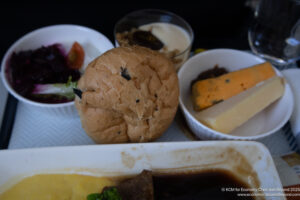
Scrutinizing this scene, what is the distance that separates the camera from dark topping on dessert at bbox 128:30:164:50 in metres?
1.33

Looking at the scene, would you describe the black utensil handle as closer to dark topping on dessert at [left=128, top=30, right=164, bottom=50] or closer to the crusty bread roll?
the crusty bread roll

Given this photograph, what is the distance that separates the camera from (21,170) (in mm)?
1054

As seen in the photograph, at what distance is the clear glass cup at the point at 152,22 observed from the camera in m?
1.39

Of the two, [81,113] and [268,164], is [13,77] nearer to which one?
[81,113]

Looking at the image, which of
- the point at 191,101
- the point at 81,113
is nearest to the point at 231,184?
the point at 191,101

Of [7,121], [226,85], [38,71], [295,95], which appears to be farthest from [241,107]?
[7,121]

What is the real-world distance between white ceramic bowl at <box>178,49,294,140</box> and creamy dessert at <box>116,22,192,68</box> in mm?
86

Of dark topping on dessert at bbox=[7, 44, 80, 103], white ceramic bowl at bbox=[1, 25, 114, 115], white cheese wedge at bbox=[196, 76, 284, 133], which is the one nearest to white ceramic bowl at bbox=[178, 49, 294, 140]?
white cheese wedge at bbox=[196, 76, 284, 133]

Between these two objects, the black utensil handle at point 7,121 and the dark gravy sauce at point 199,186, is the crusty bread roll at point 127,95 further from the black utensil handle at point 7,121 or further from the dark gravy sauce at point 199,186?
the black utensil handle at point 7,121

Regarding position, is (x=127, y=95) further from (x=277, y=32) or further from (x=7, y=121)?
(x=277, y=32)

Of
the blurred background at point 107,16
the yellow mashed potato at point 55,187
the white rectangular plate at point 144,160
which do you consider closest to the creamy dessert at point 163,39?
the blurred background at point 107,16

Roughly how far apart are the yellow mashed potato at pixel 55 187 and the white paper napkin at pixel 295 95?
3.16 ft

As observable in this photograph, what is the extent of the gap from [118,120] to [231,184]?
575 mm

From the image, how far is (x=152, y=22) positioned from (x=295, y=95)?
2.97ft
